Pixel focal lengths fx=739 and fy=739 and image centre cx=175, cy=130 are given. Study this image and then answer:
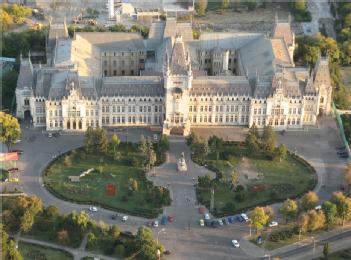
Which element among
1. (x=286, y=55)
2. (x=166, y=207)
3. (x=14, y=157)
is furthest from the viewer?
(x=286, y=55)

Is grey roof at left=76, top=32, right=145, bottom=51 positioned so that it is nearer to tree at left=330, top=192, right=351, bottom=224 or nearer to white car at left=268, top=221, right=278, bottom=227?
white car at left=268, top=221, right=278, bottom=227

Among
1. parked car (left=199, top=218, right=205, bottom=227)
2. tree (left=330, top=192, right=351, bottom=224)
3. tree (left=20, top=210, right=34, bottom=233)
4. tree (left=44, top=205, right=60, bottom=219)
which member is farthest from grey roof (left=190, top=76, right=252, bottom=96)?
tree (left=20, top=210, right=34, bottom=233)

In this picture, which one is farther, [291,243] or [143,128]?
[143,128]

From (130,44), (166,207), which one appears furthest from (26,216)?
(130,44)

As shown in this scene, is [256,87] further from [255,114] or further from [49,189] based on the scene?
[49,189]

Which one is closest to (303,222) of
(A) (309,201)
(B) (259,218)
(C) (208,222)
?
(A) (309,201)

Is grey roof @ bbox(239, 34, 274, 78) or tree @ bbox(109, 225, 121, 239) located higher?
grey roof @ bbox(239, 34, 274, 78)

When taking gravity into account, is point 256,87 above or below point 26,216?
above
